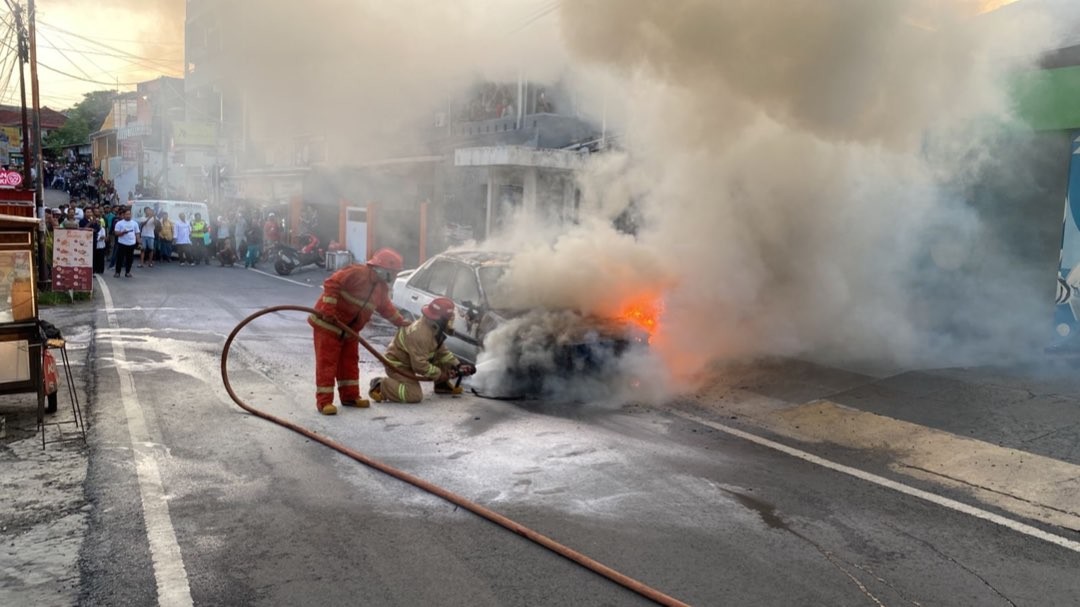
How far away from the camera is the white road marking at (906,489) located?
14.8ft

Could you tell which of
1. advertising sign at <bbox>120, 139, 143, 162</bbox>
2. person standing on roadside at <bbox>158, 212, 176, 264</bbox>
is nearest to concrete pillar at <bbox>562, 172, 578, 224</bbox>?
person standing on roadside at <bbox>158, 212, 176, 264</bbox>

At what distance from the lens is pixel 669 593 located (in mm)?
3615

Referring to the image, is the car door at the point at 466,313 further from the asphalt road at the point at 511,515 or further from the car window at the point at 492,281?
the asphalt road at the point at 511,515

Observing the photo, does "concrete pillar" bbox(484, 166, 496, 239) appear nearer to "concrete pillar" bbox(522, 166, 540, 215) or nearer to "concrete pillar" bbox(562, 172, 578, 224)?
"concrete pillar" bbox(522, 166, 540, 215)

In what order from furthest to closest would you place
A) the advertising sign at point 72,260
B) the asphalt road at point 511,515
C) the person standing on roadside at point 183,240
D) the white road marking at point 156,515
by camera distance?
the person standing on roadside at point 183,240, the advertising sign at point 72,260, the asphalt road at point 511,515, the white road marking at point 156,515

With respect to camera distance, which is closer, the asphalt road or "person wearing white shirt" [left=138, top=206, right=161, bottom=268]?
the asphalt road

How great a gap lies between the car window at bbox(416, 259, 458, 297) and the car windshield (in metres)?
0.47

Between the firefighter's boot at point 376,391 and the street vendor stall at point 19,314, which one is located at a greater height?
the street vendor stall at point 19,314

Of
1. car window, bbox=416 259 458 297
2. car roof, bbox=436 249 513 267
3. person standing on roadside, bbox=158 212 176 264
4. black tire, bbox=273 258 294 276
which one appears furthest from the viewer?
person standing on roadside, bbox=158 212 176 264

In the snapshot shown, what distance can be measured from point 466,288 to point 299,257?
516 inches

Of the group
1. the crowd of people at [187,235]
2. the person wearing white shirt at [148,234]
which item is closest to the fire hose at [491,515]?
the crowd of people at [187,235]

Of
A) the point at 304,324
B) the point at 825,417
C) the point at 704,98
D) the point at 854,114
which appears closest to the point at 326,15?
the point at 304,324

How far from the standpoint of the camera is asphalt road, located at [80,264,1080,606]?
12.1ft

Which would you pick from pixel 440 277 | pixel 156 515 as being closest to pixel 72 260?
pixel 440 277
